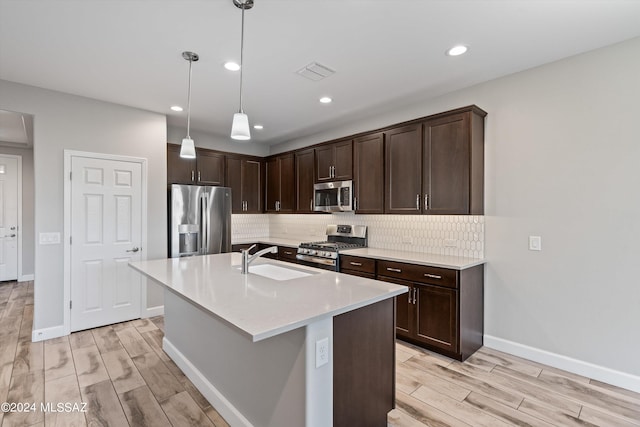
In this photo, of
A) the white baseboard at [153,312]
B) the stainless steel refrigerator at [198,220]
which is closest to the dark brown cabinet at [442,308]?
the stainless steel refrigerator at [198,220]

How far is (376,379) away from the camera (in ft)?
6.20

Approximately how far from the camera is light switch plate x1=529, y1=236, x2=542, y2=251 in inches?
113

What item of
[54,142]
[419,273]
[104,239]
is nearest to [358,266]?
[419,273]

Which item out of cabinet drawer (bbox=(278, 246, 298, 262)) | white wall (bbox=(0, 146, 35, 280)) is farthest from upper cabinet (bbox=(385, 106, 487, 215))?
white wall (bbox=(0, 146, 35, 280))

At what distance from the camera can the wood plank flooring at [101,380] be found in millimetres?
2092

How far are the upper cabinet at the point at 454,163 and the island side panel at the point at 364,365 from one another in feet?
5.20

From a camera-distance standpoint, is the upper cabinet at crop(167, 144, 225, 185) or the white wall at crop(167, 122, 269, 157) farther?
the white wall at crop(167, 122, 269, 157)

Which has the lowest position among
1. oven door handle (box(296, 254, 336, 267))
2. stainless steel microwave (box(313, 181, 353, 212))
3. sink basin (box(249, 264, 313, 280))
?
oven door handle (box(296, 254, 336, 267))

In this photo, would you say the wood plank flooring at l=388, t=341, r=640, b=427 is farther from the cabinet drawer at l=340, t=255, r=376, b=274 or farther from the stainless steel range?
the stainless steel range

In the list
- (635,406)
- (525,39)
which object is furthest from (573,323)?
(525,39)

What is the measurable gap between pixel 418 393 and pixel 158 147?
4.14 metres

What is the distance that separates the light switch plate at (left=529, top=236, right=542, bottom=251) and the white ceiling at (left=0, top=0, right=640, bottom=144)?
1.61m

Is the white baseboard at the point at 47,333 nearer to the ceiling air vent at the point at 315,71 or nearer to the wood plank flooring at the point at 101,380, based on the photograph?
the wood plank flooring at the point at 101,380

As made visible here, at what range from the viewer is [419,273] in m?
3.10
